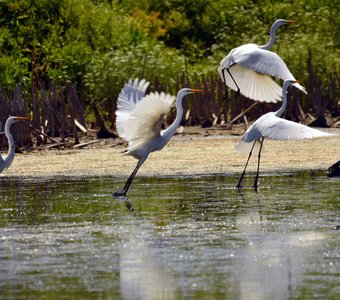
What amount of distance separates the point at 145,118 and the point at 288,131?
182 centimetres

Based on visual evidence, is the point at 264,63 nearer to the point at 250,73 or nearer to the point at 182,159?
the point at 250,73

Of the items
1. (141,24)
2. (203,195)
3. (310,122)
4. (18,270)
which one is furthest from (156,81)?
(18,270)

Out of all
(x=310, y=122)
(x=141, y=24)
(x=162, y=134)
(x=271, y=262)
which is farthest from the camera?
(x=141, y=24)

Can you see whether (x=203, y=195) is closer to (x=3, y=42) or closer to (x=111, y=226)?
(x=111, y=226)

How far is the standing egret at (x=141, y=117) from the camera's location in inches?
576

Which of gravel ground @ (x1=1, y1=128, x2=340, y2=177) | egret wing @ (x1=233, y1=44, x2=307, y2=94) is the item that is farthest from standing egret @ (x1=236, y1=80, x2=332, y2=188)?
gravel ground @ (x1=1, y1=128, x2=340, y2=177)

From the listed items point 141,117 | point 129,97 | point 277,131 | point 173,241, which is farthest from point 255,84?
point 173,241

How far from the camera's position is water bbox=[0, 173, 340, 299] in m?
8.84

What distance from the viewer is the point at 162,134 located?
625 inches

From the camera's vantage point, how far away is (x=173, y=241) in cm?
1102

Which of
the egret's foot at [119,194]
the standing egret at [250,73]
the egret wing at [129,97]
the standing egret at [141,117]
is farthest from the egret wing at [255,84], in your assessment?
the egret's foot at [119,194]

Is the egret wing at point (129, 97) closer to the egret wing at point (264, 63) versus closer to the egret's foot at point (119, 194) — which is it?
the egret's foot at point (119, 194)

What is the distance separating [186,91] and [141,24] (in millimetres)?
19065

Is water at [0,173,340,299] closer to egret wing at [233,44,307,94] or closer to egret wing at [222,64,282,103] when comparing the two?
egret wing at [233,44,307,94]
